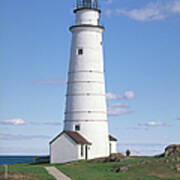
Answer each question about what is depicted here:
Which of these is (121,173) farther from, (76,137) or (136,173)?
(76,137)

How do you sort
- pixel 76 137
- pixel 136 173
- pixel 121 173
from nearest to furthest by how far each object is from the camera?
1. pixel 136 173
2. pixel 121 173
3. pixel 76 137

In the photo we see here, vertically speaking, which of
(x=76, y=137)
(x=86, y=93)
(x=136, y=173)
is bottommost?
(x=136, y=173)

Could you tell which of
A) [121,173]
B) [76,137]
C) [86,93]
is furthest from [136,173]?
[86,93]

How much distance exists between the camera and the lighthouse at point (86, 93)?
149 feet

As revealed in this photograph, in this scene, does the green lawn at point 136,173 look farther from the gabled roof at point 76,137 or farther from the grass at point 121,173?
the gabled roof at point 76,137

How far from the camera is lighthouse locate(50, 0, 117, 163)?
45.4 m

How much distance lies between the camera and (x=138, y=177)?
2928 cm

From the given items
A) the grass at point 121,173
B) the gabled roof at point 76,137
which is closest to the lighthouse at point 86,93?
the gabled roof at point 76,137

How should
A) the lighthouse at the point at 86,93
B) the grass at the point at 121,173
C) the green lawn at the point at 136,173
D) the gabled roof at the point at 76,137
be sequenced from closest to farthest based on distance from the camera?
1. the grass at the point at 121,173
2. the green lawn at the point at 136,173
3. the gabled roof at the point at 76,137
4. the lighthouse at the point at 86,93

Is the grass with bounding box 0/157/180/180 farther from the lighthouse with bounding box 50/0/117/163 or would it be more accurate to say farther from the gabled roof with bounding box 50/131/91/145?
the lighthouse with bounding box 50/0/117/163

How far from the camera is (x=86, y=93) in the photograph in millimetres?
45562

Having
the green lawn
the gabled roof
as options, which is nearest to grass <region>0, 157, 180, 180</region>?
the green lawn

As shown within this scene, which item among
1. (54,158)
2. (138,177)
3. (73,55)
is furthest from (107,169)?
(73,55)

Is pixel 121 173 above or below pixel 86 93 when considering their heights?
below
